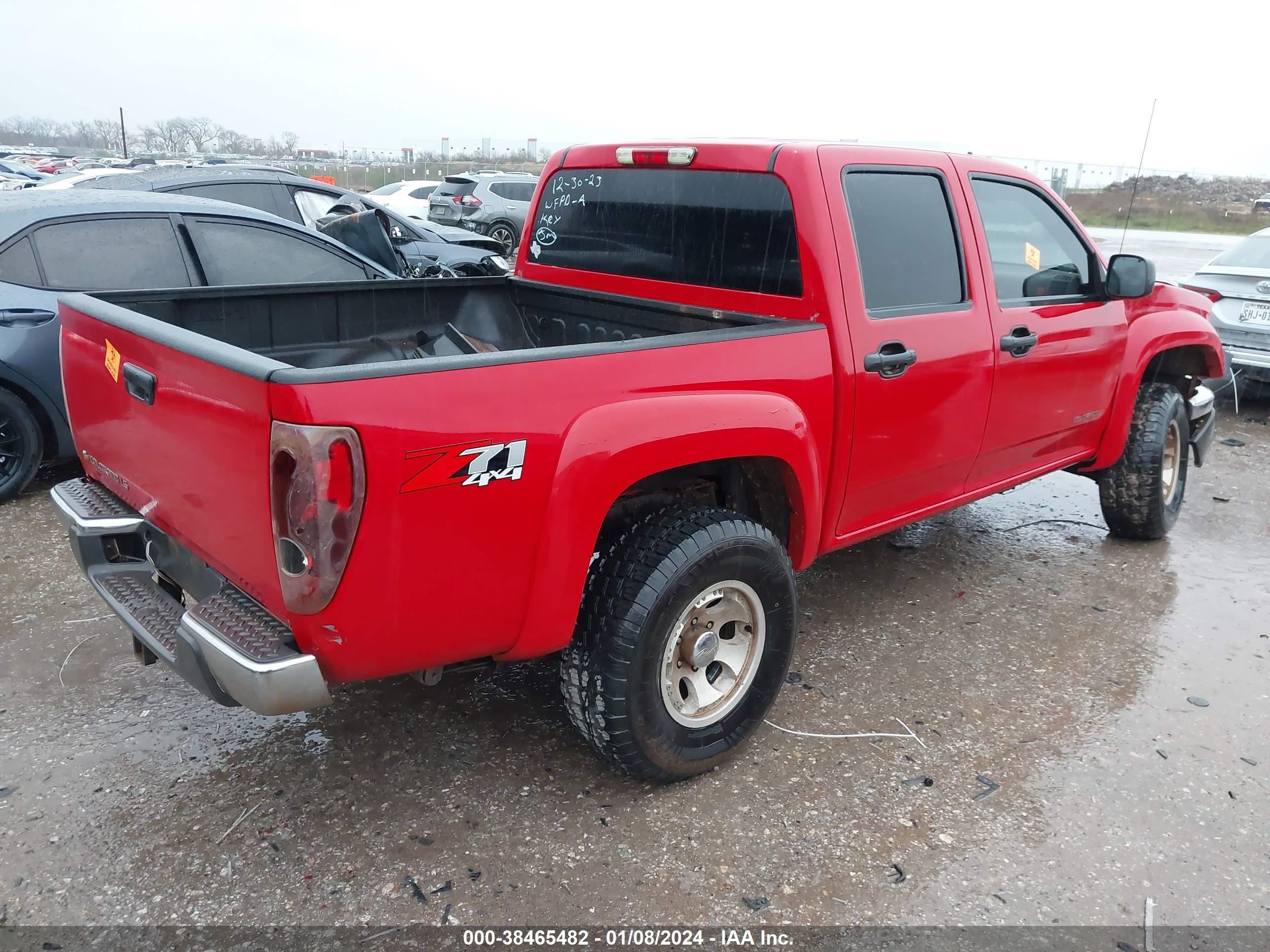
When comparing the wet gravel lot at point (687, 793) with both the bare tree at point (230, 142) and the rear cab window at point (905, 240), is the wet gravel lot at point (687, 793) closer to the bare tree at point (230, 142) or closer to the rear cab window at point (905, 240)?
the rear cab window at point (905, 240)

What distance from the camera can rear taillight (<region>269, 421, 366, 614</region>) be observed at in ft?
6.63

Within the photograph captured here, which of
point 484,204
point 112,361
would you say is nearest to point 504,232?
point 484,204

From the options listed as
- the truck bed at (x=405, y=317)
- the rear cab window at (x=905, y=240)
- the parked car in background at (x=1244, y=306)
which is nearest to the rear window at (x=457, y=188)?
the parked car in background at (x=1244, y=306)

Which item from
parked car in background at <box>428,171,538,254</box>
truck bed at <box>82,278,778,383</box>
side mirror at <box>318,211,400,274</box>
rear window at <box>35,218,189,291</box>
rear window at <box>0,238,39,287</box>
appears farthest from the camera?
parked car in background at <box>428,171,538,254</box>

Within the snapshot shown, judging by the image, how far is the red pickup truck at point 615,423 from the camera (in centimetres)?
216

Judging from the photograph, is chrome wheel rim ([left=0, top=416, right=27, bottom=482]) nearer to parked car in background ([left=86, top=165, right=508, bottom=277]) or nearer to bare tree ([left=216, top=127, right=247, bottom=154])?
parked car in background ([left=86, top=165, right=508, bottom=277])

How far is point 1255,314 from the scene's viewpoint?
7770 millimetres

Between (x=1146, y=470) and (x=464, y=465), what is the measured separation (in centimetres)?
403

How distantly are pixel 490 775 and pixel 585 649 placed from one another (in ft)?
2.18

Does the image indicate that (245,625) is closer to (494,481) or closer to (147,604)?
(147,604)

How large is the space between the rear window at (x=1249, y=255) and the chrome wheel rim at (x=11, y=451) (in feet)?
30.3

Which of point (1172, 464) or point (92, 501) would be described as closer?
point (92, 501)

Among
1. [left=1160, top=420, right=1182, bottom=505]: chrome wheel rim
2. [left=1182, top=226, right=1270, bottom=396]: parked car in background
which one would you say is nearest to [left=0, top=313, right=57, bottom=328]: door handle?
[left=1160, top=420, right=1182, bottom=505]: chrome wheel rim

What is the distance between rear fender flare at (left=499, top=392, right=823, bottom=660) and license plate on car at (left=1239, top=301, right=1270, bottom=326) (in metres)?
6.91
